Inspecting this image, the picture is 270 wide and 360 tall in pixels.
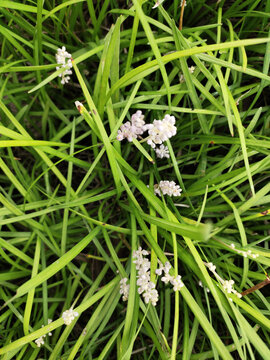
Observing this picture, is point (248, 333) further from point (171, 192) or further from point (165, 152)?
point (165, 152)

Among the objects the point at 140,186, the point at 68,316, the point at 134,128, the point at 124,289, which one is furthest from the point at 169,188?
the point at 68,316

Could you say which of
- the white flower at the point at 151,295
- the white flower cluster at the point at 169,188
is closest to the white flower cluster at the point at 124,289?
the white flower at the point at 151,295

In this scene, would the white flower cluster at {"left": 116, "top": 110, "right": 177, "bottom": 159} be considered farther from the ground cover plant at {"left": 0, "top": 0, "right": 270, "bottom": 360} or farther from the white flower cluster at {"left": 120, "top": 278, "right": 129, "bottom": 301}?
the white flower cluster at {"left": 120, "top": 278, "right": 129, "bottom": 301}

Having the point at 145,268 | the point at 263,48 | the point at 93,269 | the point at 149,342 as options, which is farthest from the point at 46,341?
the point at 263,48

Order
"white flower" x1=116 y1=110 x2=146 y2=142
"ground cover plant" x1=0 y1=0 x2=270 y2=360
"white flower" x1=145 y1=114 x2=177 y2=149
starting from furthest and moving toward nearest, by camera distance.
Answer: "ground cover plant" x1=0 y1=0 x2=270 y2=360 → "white flower" x1=116 y1=110 x2=146 y2=142 → "white flower" x1=145 y1=114 x2=177 y2=149

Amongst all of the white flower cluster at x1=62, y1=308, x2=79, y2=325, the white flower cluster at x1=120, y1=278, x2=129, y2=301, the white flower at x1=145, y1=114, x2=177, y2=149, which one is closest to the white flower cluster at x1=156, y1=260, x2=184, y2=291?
the white flower cluster at x1=120, y1=278, x2=129, y2=301

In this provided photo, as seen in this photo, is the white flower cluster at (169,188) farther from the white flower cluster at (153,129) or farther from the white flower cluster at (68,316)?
the white flower cluster at (68,316)

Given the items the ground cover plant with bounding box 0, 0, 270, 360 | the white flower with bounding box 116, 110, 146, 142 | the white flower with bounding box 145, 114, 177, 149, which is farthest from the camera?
the ground cover plant with bounding box 0, 0, 270, 360

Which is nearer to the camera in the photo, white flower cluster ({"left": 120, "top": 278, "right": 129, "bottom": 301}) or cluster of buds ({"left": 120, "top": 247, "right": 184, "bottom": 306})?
cluster of buds ({"left": 120, "top": 247, "right": 184, "bottom": 306})

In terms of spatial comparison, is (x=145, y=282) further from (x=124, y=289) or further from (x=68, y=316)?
(x=68, y=316)

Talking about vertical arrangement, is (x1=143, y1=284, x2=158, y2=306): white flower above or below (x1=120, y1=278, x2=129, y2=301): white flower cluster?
below
